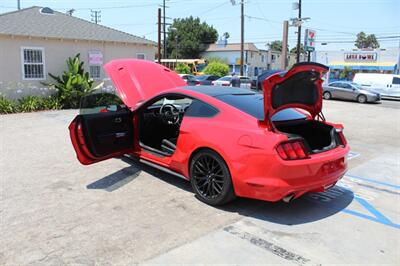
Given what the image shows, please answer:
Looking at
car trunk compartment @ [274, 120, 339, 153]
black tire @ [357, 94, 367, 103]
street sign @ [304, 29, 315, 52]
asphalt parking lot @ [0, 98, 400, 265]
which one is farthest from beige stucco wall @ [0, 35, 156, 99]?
street sign @ [304, 29, 315, 52]

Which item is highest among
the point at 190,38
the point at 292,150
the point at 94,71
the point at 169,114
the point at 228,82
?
the point at 190,38

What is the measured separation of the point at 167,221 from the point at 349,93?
22.1m

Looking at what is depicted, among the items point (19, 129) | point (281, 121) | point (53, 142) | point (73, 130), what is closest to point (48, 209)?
point (73, 130)

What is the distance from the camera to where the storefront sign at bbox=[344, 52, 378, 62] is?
42.7 m

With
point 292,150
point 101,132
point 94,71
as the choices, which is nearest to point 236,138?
point 292,150

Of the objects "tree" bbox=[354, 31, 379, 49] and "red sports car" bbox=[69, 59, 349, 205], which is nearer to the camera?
"red sports car" bbox=[69, 59, 349, 205]

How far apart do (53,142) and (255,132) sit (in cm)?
596

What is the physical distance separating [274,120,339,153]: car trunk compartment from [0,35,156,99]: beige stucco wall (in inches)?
518

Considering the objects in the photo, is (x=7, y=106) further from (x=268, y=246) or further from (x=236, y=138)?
(x=268, y=246)

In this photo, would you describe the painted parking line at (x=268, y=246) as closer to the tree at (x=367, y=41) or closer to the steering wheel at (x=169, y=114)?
the steering wheel at (x=169, y=114)

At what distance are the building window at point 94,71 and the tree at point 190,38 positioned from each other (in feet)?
169

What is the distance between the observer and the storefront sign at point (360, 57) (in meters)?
42.7

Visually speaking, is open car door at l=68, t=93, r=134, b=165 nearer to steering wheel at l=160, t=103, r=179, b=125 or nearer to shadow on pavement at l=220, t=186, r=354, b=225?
steering wheel at l=160, t=103, r=179, b=125

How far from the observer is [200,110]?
494 cm
